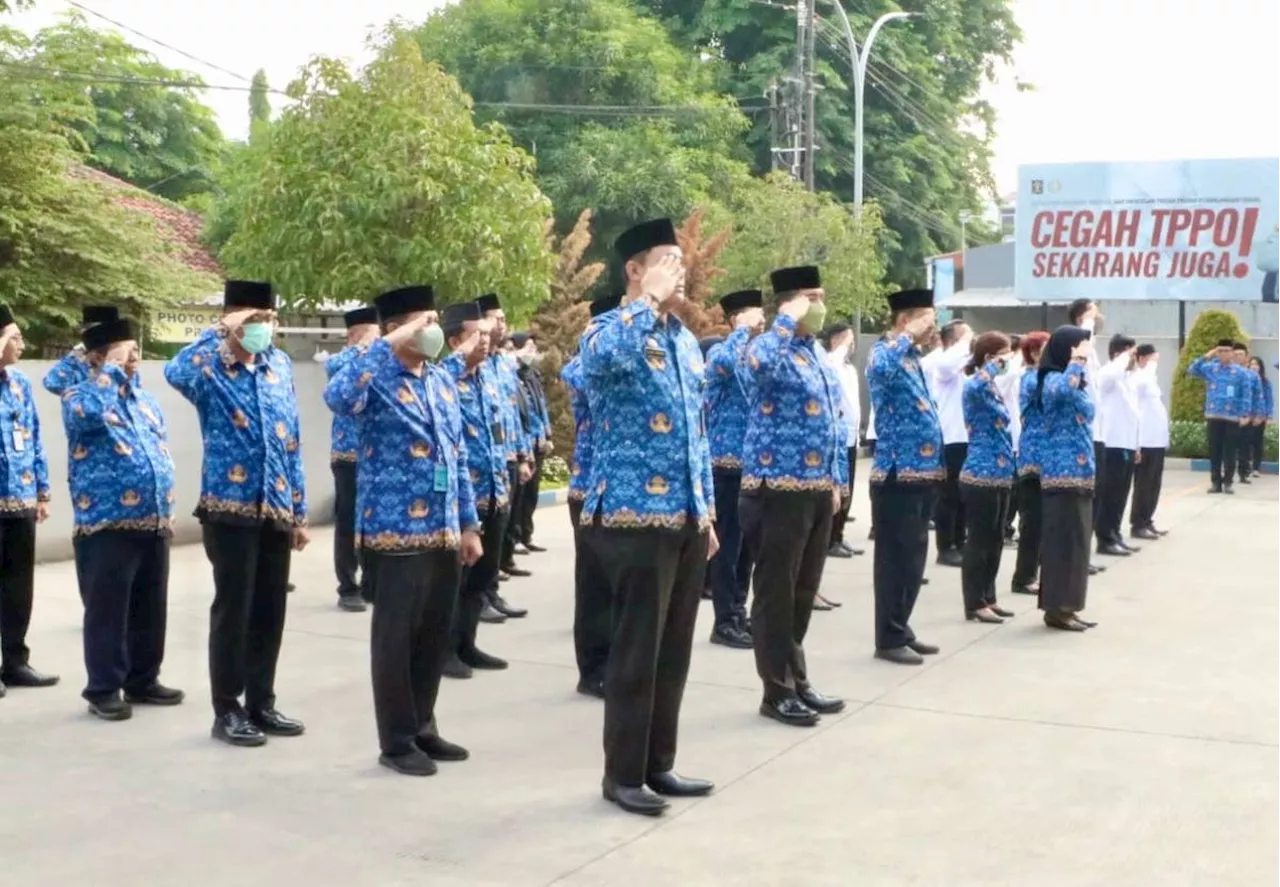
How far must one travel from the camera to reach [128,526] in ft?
24.0

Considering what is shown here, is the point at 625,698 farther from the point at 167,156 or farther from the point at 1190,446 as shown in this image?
the point at 167,156

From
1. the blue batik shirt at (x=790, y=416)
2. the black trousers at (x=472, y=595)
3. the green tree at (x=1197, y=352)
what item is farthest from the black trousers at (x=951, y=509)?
the green tree at (x=1197, y=352)

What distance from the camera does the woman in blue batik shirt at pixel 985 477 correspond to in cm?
1019

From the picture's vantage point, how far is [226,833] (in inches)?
217

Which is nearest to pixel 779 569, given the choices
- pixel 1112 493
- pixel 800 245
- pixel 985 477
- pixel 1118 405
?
pixel 985 477

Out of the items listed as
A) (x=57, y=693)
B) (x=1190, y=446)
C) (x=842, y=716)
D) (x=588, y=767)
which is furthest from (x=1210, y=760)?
(x=1190, y=446)

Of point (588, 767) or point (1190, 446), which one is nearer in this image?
point (588, 767)

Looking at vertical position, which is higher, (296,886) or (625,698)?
(625,698)

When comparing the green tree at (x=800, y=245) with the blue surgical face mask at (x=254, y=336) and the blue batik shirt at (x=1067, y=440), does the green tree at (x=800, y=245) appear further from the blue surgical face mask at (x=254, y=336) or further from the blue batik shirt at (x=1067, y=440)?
the blue surgical face mask at (x=254, y=336)

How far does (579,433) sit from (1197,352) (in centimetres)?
1743

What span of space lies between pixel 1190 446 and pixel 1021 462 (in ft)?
44.9

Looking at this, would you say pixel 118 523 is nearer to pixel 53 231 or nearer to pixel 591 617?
pixel 591 617

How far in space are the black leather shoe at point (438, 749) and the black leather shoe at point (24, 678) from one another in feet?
8.06

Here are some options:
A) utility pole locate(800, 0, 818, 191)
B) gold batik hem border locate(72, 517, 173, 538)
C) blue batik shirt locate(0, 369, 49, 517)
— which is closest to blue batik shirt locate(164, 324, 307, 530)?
gold batik hem border locate(72, 517, 173, 538)
